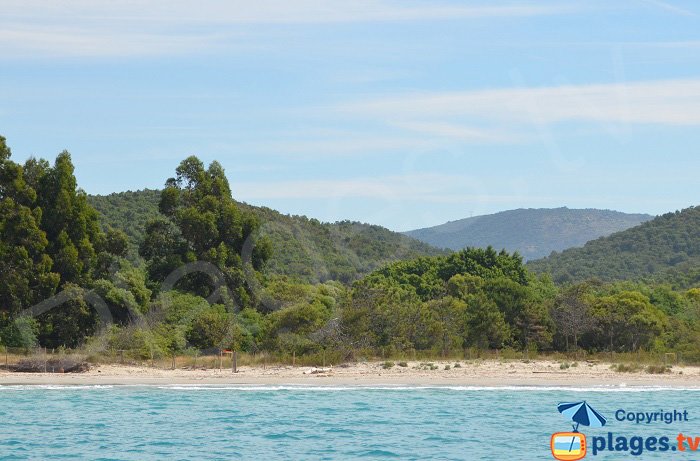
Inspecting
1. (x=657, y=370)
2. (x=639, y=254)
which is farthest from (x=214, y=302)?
(x=639, y=254)

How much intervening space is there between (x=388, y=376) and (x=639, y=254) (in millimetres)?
75350

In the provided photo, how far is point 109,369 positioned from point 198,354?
17.6ft

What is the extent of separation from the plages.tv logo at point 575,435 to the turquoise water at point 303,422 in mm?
302

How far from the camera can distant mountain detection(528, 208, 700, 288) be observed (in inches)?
3941

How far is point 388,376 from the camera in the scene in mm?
38156

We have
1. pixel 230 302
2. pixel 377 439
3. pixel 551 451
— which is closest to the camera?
pixel 551 451

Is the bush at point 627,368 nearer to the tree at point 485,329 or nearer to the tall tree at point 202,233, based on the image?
the tree at point 485,329

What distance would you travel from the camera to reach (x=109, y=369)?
38.8 meters

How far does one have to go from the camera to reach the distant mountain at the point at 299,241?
73.7 m

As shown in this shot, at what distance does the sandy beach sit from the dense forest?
8.74 feet

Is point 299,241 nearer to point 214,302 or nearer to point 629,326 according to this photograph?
point 214,302

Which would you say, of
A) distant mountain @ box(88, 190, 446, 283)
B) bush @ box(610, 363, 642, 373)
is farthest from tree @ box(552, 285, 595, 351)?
distant mountain @ box(88, 190, 446, 283)

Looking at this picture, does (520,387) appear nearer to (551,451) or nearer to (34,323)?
(551,451)

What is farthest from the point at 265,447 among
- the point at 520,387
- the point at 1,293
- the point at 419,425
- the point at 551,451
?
the point at 1,293
